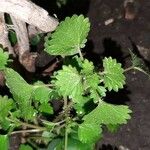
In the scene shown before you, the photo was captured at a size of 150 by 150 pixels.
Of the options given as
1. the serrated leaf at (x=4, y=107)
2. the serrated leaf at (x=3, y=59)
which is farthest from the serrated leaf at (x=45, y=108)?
the serrated leaf at (x=3, y=59)

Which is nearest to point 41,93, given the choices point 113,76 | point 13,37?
point 113,76

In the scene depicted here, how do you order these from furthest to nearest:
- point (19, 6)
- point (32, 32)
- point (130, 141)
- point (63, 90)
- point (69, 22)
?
point (32, 32)
point (130, 141)
point (19, 6)
point (69, 22)
point (63, 90)

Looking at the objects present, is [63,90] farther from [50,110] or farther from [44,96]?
[50,110]

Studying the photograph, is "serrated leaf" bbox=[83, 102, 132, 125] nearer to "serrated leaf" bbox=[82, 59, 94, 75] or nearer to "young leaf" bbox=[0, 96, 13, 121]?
"serrated leaf" bbox=[82, 59, 94, 75]

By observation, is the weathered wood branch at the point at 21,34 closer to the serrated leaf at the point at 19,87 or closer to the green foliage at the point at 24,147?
the serrated leaf at the point at 19,87

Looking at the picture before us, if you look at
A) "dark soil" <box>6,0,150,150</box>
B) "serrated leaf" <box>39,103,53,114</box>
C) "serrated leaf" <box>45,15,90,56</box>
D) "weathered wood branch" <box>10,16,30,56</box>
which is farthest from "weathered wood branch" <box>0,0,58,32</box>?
"dark soil" <box>6,0,150,150</box>

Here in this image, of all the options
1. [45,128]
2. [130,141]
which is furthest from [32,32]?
[130,141]

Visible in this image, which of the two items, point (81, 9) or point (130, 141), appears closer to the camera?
point (130, 141)
